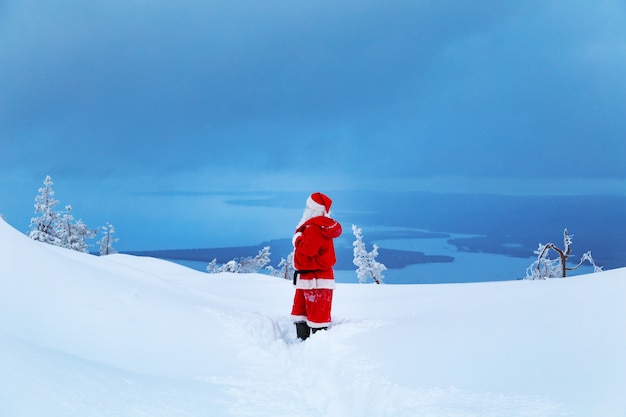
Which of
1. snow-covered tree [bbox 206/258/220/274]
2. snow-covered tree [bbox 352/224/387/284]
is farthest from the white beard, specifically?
snow-covered tree [bbox 206/258/220/274]

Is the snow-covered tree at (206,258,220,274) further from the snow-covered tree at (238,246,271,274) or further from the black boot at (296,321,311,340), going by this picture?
the black boot at (296,321,311,340)

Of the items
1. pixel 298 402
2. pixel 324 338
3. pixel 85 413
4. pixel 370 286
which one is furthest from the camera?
pixel 370 286

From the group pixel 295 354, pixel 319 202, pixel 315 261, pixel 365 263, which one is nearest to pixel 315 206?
pixel 319 202

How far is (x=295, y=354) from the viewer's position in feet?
16.5

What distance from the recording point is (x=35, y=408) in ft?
6.62

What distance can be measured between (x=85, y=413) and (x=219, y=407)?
0.97 m

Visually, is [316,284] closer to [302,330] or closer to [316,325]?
[316,325]

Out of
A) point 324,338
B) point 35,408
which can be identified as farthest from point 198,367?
point 35,408

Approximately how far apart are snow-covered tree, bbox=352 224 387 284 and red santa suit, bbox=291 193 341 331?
600 inches

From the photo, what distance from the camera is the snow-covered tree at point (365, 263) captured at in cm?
2112

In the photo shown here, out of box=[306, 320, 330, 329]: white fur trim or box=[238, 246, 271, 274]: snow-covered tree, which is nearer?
box=[306, 320, 330, 329]: white fur trim

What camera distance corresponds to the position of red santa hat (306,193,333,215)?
18.9 ft

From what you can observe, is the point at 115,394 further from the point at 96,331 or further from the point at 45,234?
the point at 45,234

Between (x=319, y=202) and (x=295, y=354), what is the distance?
6.40 ft
